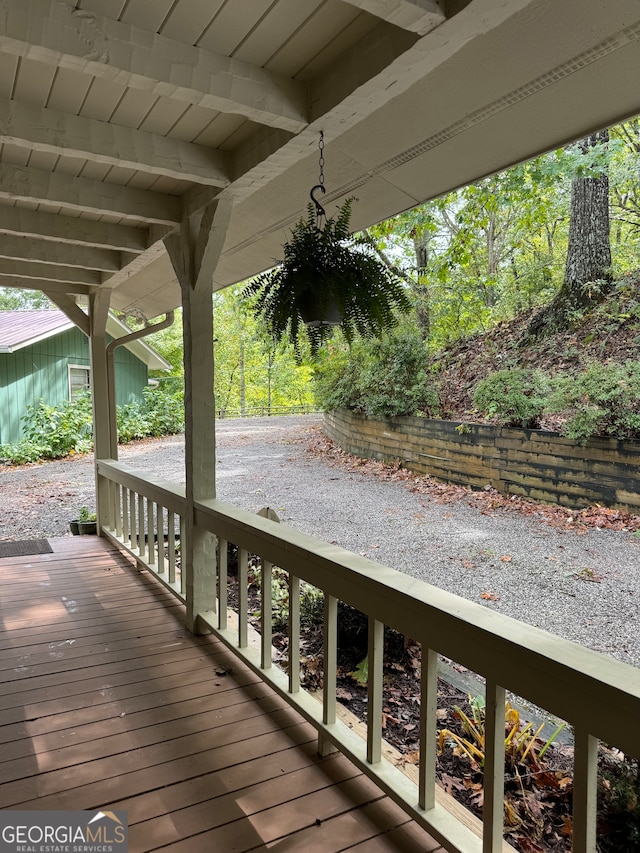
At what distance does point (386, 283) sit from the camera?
2102 millimetres

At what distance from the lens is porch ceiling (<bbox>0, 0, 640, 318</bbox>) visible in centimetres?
143

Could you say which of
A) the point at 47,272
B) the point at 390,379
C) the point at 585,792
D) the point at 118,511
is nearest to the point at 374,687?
the point at 585,792

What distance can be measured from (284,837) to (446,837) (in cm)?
47

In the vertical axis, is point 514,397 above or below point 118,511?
above

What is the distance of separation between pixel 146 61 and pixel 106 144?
2.19 feet

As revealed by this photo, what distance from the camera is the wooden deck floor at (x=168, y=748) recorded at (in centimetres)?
168

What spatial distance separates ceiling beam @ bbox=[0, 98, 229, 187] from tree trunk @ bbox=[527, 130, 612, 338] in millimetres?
6075

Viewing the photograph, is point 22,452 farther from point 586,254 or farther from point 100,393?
point 586,254

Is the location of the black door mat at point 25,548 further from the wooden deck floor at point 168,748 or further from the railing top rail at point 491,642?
the railing top rail at point 491,642

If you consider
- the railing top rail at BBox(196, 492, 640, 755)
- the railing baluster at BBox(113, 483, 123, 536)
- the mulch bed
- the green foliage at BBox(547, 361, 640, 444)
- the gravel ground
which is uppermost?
the green foliage at BBox(547, 361, 640, 444)

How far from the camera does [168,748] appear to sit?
2.08m

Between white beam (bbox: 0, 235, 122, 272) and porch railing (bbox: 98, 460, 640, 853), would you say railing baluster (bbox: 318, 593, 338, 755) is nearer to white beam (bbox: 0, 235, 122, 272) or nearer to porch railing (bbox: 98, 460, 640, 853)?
porch railing (bbox: 98, 460, 640, 853)

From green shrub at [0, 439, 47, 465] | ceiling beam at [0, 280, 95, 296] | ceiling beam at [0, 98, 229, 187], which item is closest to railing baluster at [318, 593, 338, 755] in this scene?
ceiling beam at [0, 98, 229, 187]

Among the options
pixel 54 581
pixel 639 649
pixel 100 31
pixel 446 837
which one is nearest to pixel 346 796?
pixel 446 837
